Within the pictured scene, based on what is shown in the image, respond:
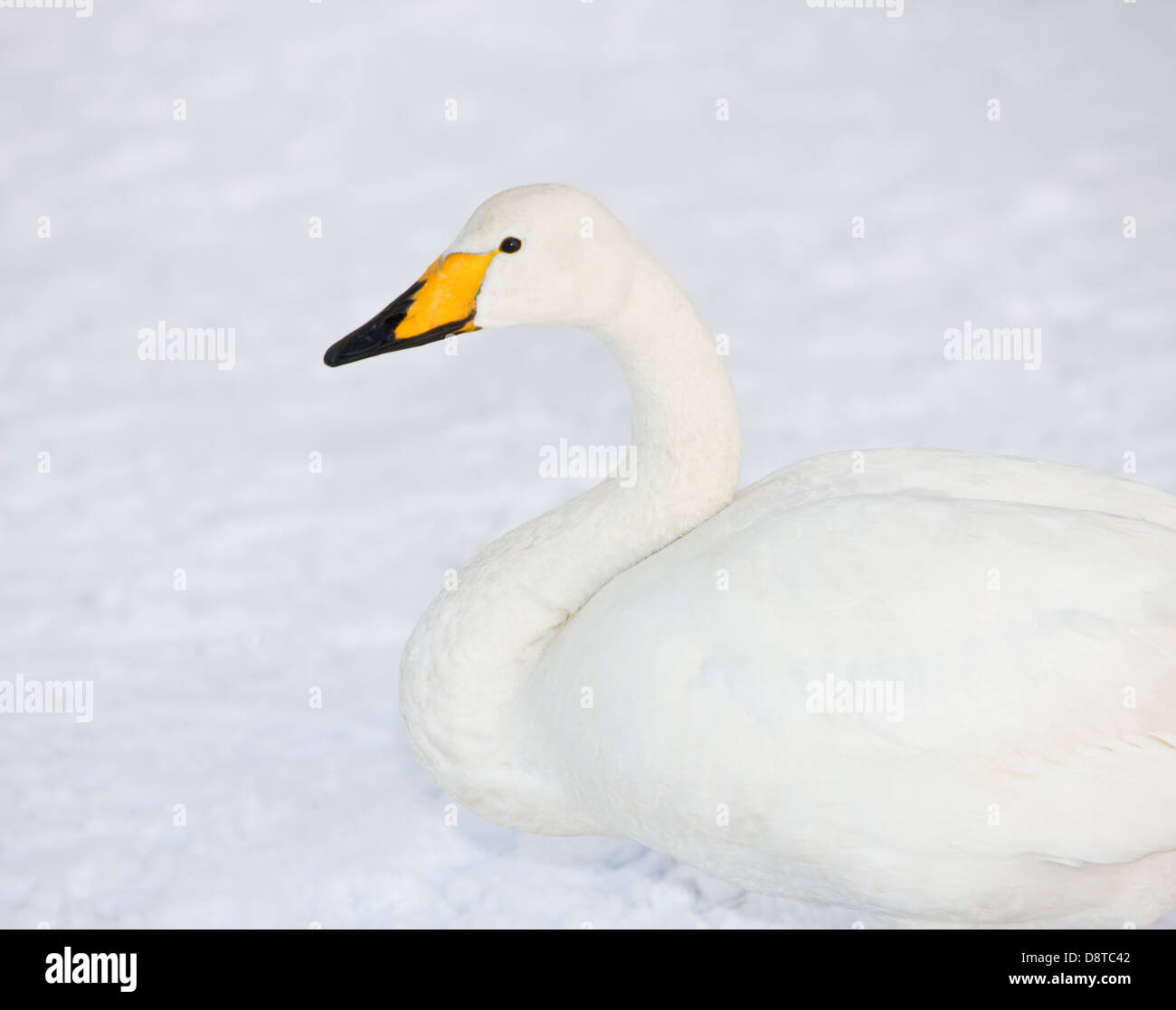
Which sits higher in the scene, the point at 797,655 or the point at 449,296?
the point at 449,296

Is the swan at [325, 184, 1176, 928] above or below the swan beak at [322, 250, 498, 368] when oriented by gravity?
below

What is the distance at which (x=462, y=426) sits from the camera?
13.3 feet

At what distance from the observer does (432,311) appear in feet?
7.66

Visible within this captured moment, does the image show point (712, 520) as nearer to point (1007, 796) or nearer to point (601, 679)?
point (601, 679)

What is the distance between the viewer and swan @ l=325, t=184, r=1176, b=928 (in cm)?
204

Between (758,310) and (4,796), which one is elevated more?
(758,310)

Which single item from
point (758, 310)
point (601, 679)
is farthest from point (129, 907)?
point (758, 310)

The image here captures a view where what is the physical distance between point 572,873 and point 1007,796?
2.99ft

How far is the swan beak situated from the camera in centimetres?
233

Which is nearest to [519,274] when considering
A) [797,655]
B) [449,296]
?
[449,296]

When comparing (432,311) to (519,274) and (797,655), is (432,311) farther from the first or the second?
(797,655)

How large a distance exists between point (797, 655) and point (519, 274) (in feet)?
2.55

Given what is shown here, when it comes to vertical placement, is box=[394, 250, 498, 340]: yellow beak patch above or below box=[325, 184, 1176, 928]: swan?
above

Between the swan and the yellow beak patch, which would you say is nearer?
the swan
